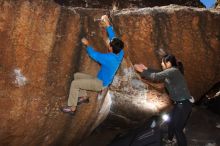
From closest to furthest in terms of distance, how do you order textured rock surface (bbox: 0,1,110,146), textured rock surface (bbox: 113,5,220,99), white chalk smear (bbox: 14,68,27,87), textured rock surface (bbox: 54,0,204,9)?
textured rock surface (bbox: 0,1,110,146), white chalk smear (bbox: 14,68,27,87), textured rock surface (bbox: 113,5,220,99), textured rock surface (bbox: 54,0,204,9)

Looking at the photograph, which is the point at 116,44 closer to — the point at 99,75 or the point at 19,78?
the point at 99,75

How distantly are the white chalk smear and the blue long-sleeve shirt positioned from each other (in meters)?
1.33

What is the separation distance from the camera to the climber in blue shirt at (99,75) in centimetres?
693

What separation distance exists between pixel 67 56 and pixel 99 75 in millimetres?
763

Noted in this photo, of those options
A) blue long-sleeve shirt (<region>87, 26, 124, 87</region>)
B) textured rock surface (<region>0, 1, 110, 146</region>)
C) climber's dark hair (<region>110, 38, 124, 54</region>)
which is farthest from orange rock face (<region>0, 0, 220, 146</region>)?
climber's dark hair (<region>110, 38, 124, 54</region>)

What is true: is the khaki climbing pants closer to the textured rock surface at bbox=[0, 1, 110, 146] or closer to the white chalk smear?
the textured rock surface at bbox=[0, 1, 110, 146]

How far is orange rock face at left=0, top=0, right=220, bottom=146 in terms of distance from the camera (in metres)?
6.91

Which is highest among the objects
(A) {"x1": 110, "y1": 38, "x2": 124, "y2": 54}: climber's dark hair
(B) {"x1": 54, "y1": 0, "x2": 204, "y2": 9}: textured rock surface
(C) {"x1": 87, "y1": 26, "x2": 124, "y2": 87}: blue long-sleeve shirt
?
(B) {"x1": 54, "y1": 0, "x2": 204, "y2": 9}: textured rock surface

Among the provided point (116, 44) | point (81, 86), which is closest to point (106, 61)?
point (116, 44)

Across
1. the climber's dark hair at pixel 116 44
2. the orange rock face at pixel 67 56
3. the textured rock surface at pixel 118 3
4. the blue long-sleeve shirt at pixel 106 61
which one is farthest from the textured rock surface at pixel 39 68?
the textured rock surface at pixel 118 3

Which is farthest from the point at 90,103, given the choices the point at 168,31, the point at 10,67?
the point at 168,31

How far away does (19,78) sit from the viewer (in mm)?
6973

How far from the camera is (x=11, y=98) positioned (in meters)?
6.91

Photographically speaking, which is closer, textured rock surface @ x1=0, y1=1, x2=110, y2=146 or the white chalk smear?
textured rock surface @ x1=0, y1=1, x2=110, y2=146
